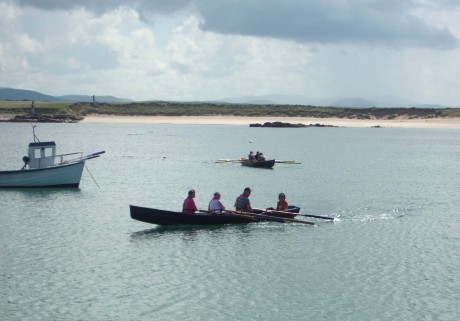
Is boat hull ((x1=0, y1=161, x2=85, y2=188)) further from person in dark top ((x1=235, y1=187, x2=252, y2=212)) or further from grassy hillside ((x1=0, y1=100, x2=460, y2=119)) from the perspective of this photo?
grassy hillside ((x1=0, y1=100, x2=460, y2=119))

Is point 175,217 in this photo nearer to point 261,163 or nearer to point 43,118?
point 261,163

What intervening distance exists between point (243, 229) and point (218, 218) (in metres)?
1.30

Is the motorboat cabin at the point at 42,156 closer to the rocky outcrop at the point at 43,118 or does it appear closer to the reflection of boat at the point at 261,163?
the reflection of boat at the point at 261,163

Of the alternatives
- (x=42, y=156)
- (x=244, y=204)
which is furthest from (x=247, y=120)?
(x=244, y=204)

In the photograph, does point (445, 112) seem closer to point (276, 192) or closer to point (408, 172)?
point (408, 172)

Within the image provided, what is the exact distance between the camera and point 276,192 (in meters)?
42.9

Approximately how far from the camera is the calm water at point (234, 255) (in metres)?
19.2

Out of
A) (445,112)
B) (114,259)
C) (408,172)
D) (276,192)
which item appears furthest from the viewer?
(445,112)

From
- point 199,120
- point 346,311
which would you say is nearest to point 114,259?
point 346,311

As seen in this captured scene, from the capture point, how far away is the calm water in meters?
19.2

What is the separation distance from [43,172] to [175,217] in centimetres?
1576

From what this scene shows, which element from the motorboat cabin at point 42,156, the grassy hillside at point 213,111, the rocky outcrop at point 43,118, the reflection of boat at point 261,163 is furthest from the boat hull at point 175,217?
the grassy hillside at point 213,111

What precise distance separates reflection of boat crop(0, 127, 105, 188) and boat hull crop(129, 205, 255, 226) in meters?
13.2

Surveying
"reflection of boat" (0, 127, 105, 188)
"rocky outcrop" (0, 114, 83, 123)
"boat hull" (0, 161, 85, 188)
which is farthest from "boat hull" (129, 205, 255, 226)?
"rocky outcrop" (0, 114, 83, 123)
